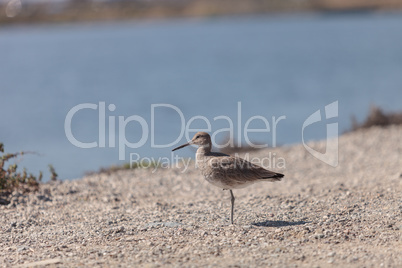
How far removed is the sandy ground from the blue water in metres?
3.96

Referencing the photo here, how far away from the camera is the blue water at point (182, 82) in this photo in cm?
1897

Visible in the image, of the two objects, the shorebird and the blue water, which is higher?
the blue water

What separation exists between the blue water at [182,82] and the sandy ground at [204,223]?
3957mm

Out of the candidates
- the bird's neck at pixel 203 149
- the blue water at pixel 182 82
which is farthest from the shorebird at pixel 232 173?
the blue water at pixel 182 82

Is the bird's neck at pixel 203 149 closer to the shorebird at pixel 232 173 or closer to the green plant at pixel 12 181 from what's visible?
the shorebird at pixel 232 173

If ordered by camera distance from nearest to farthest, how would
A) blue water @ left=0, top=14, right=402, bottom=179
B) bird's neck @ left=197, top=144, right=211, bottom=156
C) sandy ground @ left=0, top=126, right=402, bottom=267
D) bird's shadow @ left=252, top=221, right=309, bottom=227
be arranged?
sandy ground @ left=0, top=126, right=402, bottom=267 → bird's shadow @ left=252, top=221, right=309, bottom=227 → bird's neck @ left=197, top=144, right=211, bottom=156 → blue water @ left=0, top=14, right=402, bottom=179

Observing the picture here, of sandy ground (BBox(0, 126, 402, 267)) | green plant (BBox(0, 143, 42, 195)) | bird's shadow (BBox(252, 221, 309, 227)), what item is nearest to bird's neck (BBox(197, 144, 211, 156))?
sandy ground (BBox(0, 126, 402, 267))

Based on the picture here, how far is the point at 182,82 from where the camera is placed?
1253 inches

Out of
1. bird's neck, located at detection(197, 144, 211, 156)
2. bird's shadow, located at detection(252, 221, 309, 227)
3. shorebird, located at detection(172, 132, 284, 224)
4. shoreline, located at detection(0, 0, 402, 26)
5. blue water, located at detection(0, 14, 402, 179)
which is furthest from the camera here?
shoreline, located at detection(0, 0, 402, 26)

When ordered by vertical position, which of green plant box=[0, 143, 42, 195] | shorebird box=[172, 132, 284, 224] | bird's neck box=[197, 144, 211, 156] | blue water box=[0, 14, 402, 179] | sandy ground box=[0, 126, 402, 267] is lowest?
sandy ground box=[0, 126, 402, 267]

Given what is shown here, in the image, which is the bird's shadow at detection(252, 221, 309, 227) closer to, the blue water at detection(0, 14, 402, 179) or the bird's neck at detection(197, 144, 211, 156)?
the bird's neck at detection(197, 144, 211, 156)

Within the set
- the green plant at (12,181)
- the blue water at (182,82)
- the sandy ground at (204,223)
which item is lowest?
the sandy ground at (204,223)

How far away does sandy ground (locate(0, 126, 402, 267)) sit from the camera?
6.48 metres

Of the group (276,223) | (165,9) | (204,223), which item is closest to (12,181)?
(204,223)
